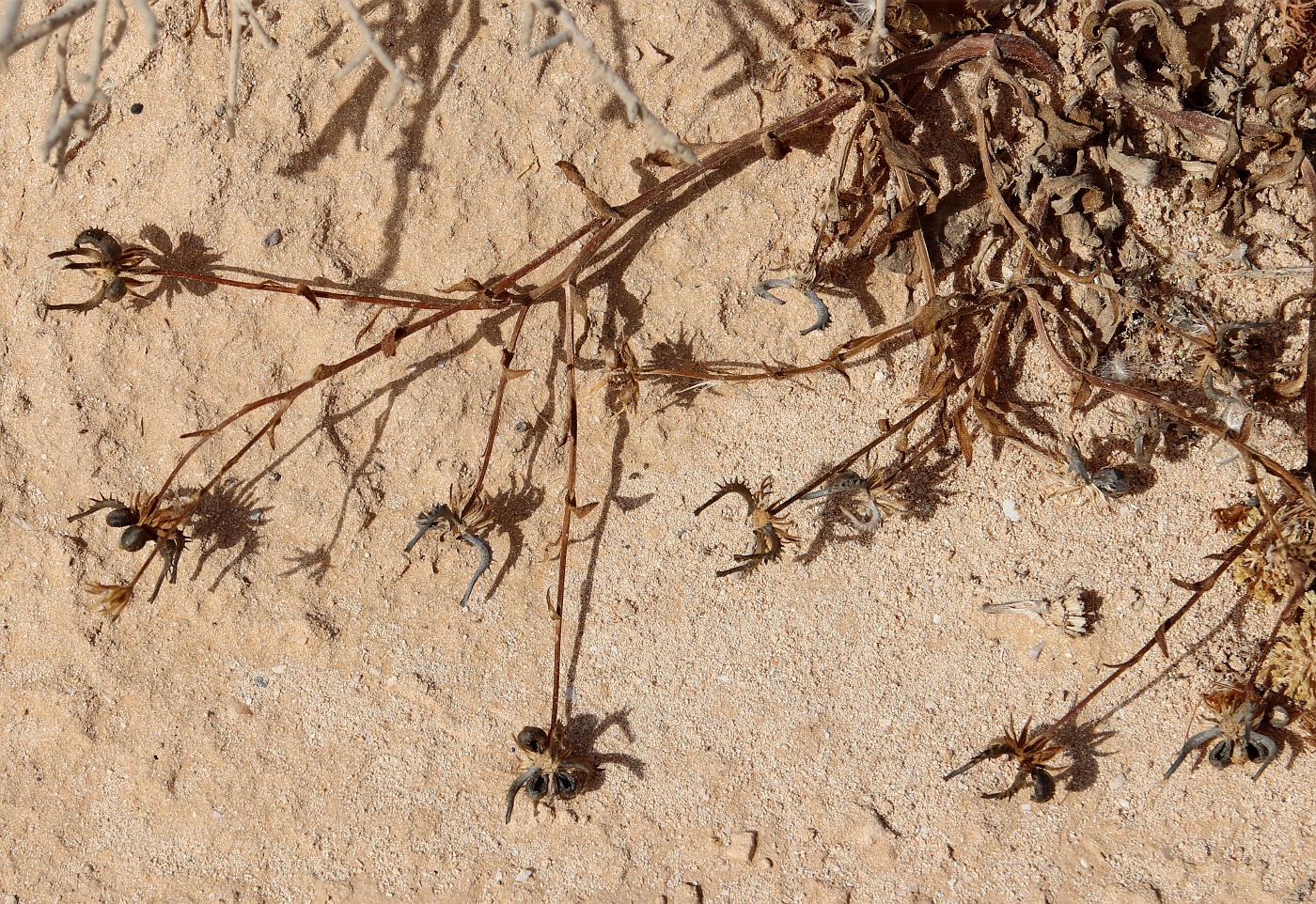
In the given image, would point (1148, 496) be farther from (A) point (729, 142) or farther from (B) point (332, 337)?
(B) point (332, 337)

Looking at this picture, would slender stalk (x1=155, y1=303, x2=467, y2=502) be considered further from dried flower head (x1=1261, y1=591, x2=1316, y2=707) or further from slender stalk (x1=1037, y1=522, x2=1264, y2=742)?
dried flower head (x1=1261, y1=591, x2=1316, y2=707)

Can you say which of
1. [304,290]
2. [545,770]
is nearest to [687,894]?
[545,770]

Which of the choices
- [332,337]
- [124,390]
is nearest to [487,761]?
[332,337]

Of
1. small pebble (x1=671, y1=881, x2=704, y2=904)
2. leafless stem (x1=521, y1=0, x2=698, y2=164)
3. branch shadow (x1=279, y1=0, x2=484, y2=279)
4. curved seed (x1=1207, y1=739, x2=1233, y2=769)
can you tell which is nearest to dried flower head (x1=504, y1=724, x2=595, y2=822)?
small pebble (x1=671, y1=881, x2=704, y2=904)

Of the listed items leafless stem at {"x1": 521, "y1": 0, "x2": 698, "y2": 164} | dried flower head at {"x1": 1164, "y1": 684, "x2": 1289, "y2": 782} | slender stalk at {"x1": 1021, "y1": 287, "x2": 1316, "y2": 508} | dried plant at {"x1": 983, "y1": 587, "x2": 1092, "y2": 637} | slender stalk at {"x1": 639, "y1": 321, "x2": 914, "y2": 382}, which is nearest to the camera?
leafless stem at {"x1": 521, "y1": 0, "x2": 698, "y2": 164}

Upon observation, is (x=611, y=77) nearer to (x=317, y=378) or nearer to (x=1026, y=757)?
(x=317, y=378)

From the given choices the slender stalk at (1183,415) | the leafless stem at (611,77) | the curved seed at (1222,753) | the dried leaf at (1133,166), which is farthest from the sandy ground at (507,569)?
the leafless stem at (611,77)
